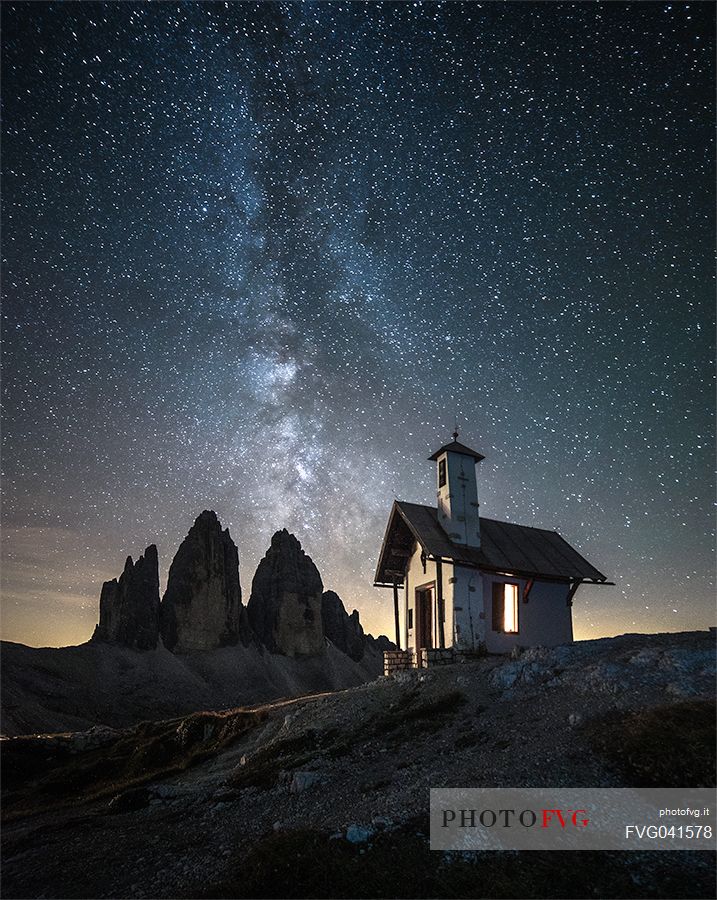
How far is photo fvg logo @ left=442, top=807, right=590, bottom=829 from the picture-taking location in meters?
7.54

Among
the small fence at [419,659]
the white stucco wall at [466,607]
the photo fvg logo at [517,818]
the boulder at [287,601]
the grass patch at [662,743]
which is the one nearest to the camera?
the photo fvg logo at [517,818]

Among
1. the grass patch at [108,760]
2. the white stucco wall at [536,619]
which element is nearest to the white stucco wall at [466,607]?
the white stucco wall at [536,619]

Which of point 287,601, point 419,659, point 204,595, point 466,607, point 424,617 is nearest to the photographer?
point 419,659

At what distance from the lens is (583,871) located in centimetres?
639

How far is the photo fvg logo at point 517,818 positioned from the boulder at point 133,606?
9323 cm

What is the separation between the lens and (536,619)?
2259cm

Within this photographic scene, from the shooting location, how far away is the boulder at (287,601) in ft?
346

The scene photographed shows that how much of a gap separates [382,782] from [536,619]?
576 inches

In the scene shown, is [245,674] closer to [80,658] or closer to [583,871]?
[80,658]

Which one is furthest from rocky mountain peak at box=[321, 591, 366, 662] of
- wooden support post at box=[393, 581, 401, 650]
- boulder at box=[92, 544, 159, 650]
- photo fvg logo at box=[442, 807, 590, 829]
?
photo fvg logo at box=[442, 807, 590, 829]

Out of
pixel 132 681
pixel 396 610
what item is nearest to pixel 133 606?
pixel 132 681

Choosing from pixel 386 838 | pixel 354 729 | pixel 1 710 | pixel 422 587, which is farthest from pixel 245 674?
pixel 386 838

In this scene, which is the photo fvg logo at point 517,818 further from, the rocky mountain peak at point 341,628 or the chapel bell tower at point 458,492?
the rocky mountain peak at point 341,628

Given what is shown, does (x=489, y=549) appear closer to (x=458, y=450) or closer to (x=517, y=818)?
(x=458, y=450)
